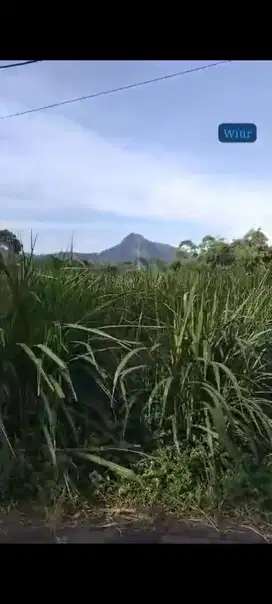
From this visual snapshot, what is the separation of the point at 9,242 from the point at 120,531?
1.13 m

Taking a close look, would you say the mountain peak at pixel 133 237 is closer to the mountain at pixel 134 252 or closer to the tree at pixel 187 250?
the mountain at pixel 134 252

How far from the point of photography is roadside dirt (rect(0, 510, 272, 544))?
2.40m

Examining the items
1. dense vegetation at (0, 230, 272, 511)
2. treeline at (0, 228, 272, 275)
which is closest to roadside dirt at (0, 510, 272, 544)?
dense vegetation at (0, 230, 272, 511)

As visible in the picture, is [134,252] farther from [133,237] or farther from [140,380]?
[140,380]

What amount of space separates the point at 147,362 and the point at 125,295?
29 cm

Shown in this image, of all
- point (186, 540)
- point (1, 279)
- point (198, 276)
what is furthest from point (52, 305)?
point (186, 540)

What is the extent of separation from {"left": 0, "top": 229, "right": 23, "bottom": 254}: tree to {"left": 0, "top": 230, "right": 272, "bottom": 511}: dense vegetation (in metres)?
0.02

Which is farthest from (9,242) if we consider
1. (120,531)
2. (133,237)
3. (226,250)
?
(120,531)

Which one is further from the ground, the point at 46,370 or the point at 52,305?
the point at 52,305

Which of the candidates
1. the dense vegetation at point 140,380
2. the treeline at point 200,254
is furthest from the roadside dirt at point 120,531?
the treeline at point 200,254
